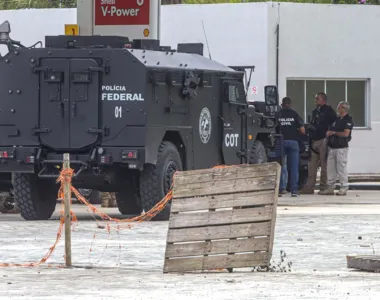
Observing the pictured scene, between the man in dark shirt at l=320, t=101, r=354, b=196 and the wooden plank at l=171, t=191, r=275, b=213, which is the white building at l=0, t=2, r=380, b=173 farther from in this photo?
the wooden plank at l=171, t=191, r=275, b=213

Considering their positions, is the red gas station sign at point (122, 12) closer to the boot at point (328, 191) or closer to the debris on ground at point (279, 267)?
the boot at point (328, 191)

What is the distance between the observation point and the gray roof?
2052 centimetres

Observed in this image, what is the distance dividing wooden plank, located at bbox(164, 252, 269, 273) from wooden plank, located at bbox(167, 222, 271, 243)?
197 millimetres

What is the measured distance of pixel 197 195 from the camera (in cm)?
1352

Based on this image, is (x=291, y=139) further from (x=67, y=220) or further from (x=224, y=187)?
(x=224, y=187)

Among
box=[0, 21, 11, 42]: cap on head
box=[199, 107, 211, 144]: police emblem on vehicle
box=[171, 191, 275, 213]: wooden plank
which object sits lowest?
box=[171, 191, 275, 213]: wooden plank

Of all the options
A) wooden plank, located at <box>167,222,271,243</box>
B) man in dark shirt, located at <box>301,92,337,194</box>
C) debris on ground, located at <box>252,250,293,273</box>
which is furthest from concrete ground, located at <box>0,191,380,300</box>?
man in dark shirt, located at <box>301,92,337,194</box>

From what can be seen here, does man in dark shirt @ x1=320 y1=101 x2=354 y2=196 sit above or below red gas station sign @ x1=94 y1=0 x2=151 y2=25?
below

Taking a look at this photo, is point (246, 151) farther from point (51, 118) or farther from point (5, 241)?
point (5, 241)

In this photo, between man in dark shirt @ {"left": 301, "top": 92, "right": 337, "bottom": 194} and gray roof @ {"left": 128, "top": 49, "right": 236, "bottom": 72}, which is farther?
man in dark shirt @ {"left": 301, "top": 92, "right": 337, "bottom": 194}

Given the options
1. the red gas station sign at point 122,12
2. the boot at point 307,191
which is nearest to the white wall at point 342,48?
the boot at point 307,191

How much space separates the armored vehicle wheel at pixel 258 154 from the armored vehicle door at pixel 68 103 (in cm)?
437

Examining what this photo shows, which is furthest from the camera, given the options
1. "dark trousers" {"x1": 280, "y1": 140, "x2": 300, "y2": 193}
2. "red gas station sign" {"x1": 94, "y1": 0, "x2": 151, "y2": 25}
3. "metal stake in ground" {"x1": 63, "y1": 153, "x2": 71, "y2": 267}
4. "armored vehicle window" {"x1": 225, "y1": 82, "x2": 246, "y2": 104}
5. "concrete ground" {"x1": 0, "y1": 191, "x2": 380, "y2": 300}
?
"red gas station sign" {"x1": 94, "y1": 0, "x2": 151, "y2": 25}

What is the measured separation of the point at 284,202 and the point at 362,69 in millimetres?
9117
